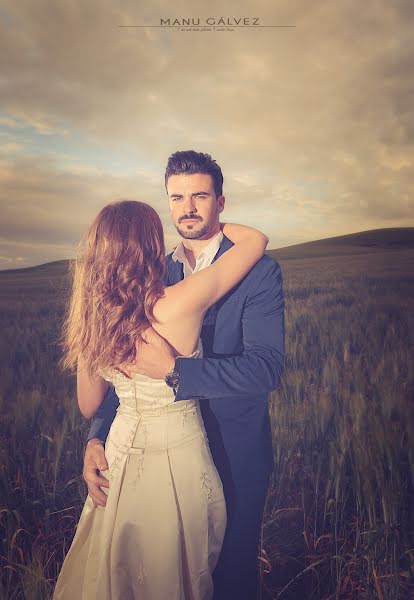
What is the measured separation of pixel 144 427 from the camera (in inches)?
43.7

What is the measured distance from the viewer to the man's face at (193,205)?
1.50 m

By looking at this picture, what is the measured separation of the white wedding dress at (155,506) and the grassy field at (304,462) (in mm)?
371

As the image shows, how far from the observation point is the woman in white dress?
42.1 inches

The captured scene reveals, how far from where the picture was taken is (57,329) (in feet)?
8.26

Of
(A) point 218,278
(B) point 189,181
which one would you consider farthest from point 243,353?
(B) point 189,181

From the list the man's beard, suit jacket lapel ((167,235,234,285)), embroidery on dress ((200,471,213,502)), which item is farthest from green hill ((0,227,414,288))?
embroidery on dress ((200,471,213,502))

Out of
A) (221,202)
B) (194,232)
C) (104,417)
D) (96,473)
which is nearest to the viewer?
(96,473)

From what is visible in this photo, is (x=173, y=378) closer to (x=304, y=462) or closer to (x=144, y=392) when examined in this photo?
(x=144, y=392)

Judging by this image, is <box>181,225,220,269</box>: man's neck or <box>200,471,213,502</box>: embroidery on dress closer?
<box>200,471,213,502</box>: embroidery on dress

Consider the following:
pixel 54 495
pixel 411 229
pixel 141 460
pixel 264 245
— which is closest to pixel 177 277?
pixel 264 245

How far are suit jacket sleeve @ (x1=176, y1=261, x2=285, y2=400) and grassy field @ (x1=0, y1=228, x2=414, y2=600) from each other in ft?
2.17

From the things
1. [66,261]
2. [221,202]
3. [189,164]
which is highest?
[189,164]

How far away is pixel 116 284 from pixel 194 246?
21.3 inches

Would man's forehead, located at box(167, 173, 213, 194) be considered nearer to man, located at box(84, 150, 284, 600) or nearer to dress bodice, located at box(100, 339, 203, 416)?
man, located at box(84, 150, 284, 600)
